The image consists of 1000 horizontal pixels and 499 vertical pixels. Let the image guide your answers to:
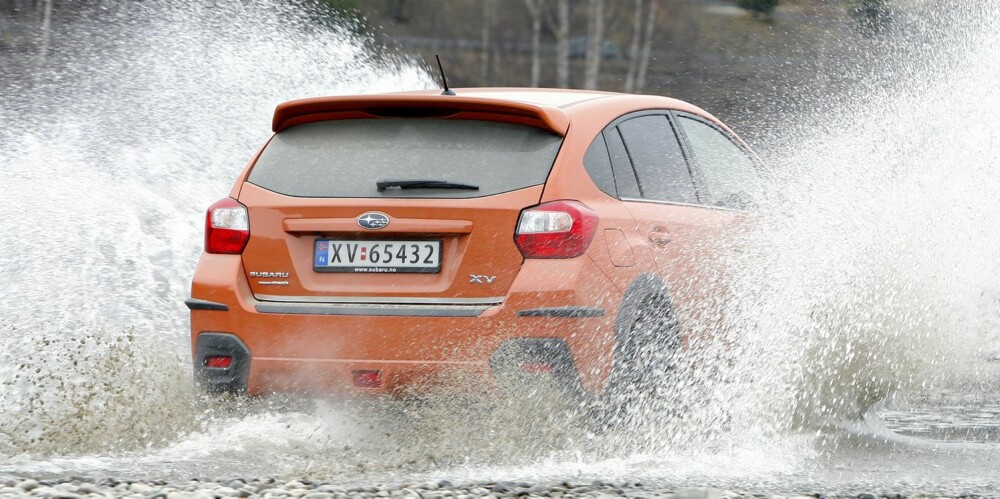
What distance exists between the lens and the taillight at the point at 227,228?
531cm

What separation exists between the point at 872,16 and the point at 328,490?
19.3m

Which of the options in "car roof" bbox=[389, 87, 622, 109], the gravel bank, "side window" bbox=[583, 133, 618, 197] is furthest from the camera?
"car roof" bbox=[389, 87, 622, 109]

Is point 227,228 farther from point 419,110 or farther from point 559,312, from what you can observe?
point 559,312

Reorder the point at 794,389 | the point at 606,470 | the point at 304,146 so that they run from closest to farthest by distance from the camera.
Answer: the point at 606,470
the point at 304,146
the point at 794,389

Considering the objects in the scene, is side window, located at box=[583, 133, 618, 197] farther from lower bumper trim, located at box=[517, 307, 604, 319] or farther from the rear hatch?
lower bumper trim, located at box=[517, 307, 604, 319]

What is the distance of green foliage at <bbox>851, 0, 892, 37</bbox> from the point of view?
19438 millimetres

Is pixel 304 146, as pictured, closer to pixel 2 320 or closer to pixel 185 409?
pixel 185 409

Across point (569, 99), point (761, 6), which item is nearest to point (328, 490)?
point (569, 99)

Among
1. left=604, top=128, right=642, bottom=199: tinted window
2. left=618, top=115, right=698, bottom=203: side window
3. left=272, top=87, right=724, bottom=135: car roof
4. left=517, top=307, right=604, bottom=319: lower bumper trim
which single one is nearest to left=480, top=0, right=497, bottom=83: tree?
left=618, top=115, right=698, bottom=203: side window

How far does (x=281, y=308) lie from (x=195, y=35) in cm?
874

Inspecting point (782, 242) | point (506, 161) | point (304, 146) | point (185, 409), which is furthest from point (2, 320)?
point (782, 242)

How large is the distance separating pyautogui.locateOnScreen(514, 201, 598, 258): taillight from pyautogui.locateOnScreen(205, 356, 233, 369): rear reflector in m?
1.27

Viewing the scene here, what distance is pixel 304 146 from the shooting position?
541 cm

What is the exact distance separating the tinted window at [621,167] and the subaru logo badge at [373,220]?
962 millimetres
